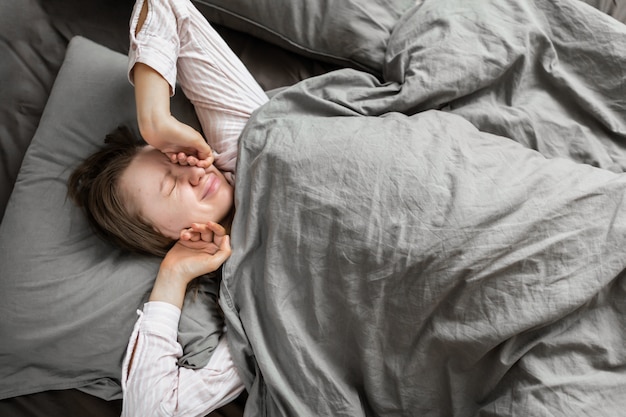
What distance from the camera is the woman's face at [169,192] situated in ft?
3.29

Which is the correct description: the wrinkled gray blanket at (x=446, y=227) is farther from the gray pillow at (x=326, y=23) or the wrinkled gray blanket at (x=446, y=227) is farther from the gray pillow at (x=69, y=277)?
the gray pillow at (x=69, y=277)

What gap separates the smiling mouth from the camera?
1.03m

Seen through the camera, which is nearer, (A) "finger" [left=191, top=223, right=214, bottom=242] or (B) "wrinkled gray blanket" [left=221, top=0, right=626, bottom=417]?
(B) "wrinkled gray blanket" [left=221, top=0, right=626, bottom=417]

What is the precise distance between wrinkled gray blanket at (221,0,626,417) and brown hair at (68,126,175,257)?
0.18 m

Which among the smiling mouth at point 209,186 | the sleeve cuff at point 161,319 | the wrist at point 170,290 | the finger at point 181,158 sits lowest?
the sleeve cuff at point 161,319

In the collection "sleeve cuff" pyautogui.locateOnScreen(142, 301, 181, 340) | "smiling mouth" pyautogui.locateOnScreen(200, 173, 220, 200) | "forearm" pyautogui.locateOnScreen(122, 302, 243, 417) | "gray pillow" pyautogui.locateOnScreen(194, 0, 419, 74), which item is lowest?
"forearm" pyautogui.locateOnScreen(122, 302, 243, 417)

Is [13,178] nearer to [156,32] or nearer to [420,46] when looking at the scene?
[156,32]

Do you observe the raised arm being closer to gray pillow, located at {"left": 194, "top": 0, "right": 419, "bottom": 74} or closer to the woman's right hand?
the woman's right hand

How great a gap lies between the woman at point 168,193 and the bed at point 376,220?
0.04 metres

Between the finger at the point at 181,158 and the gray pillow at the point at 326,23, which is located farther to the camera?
the gray pillow at the point at 326,23

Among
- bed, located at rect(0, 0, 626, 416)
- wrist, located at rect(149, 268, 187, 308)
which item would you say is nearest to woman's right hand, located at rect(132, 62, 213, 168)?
bed, located at rect(0, 0, 626, 416)

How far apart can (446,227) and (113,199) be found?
0.63 meters

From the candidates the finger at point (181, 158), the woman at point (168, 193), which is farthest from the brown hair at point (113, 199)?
the finger at point (181, 158)

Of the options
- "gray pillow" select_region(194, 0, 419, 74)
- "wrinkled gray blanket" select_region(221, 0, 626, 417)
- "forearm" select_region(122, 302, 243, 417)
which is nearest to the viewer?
Answer: "wrinkled gray blanket" select_region(221, 0, 626, 417)
